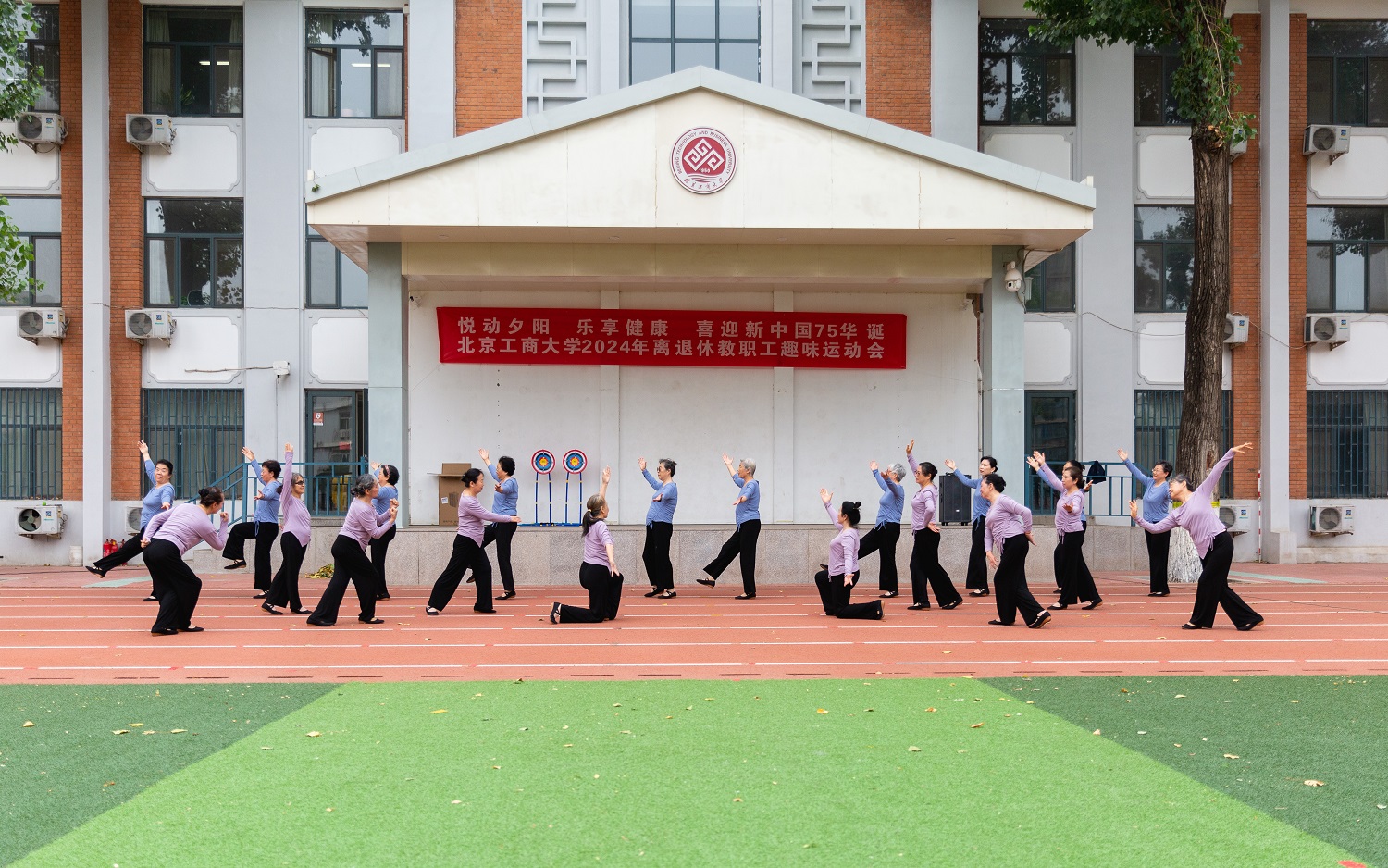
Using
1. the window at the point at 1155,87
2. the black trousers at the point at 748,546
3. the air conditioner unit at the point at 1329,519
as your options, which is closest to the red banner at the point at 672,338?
the black trousers at the point at 748,546

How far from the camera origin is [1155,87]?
2033cm

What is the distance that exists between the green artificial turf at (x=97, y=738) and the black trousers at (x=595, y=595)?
3.81m

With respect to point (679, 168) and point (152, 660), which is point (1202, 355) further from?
point (152, 660)

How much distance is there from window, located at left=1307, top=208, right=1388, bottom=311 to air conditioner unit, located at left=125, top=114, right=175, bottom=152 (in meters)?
20.3

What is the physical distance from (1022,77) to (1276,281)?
5786 mm

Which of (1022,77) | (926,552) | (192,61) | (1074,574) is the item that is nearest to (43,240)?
(192,61)

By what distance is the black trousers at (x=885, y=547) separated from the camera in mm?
14047

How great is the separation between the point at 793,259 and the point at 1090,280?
20.8 ft

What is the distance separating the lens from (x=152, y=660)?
31.8 ft

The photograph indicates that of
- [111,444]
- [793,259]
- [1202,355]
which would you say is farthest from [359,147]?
[1202,355]

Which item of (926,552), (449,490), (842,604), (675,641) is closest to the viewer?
(675,641)

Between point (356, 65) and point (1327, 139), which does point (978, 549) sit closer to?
point (1327, 139)

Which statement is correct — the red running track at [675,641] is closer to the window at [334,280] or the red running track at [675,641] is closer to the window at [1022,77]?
the window at [334,280]

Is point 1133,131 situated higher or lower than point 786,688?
higher
